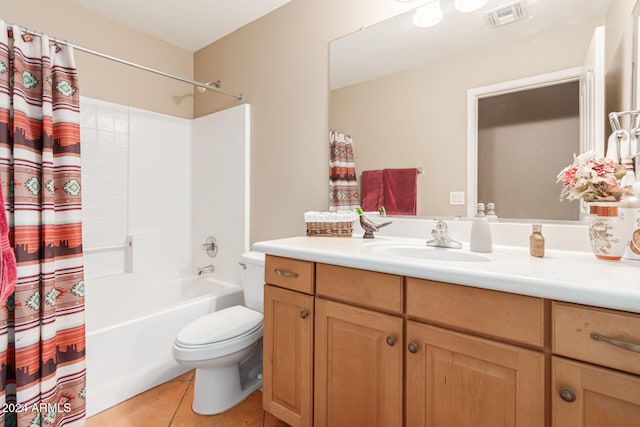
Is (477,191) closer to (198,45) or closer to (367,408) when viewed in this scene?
(367,408)

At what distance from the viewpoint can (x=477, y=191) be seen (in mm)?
1382

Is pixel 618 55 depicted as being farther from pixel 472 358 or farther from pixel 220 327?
pixel 220 327

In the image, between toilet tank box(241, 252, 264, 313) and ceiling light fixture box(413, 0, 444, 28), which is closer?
ceiling light fixture box(413, 0, 444, 28)

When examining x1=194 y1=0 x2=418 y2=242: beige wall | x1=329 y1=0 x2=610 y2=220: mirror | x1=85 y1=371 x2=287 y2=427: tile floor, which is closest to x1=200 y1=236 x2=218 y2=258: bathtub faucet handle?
x1=194 y1=0 x2=418 y2=242: beige wall

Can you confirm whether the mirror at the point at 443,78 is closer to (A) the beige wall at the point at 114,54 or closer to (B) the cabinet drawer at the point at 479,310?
(B) the cabinet drawer at the point at 479,310

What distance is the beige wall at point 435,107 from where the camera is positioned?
48.3 inches

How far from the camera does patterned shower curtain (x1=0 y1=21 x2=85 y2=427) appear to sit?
1295 millimetres

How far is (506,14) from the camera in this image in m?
A: 1.30

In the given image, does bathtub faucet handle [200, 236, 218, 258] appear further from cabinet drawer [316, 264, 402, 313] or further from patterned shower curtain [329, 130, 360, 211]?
cabinet drawer [316, 264, 402, 313]

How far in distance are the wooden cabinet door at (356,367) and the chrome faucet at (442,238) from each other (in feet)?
1.58

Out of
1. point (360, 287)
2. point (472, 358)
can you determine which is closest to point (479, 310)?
point (472, 358)

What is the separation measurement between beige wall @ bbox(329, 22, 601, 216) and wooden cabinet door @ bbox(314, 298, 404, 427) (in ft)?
2.31

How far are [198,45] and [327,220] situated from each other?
2.06 meters

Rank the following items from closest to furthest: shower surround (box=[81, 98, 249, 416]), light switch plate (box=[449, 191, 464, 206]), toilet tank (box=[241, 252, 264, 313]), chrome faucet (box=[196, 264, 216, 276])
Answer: light switch plate (box=[449, 191, 464, 206]) < toilet tank (box=[241, 252, 264, 313]) < shower surround (box=[81, 98, 249, 416]) < chrome faucet (box=[196, 264, 216, 276])
